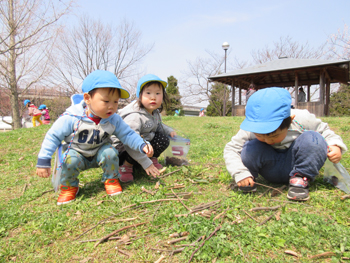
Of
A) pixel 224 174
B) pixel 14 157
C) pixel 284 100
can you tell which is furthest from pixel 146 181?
pixel 14 157

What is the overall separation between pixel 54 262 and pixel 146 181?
1.39 m

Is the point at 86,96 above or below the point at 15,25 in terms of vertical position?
below

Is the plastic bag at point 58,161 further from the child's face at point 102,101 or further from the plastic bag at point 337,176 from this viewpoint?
the plastic bag at point 337,176

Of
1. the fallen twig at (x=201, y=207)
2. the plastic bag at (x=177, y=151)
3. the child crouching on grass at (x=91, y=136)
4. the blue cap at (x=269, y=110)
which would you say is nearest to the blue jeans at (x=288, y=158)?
the blue cap at (x=269, y=110)

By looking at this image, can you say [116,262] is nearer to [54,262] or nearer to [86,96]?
[54,262]

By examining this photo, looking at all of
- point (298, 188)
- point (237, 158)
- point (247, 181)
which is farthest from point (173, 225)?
point (298, 188)

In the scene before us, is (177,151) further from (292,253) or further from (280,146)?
(292,253)

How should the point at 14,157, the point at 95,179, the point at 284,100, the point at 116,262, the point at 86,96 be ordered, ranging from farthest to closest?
the point at 14,157 < the point at 95,179 < the point at 86,96 < the point at 284,100 < the point at 116,262

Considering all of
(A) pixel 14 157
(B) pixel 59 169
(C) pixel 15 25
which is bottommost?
(A) pixel 14 157

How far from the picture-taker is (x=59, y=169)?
2.38 meters

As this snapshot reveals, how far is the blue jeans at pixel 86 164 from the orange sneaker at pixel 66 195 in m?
0.04

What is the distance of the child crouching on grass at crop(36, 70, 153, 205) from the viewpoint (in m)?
2.28

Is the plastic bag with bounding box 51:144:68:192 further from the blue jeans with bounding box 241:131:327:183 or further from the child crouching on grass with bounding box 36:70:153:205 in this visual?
the blue jeans with bounding box 241:131:327:183

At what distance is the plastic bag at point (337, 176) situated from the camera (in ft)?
6.95
